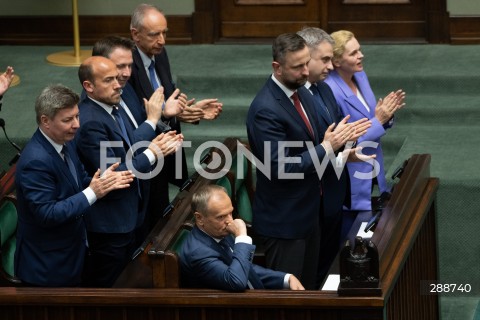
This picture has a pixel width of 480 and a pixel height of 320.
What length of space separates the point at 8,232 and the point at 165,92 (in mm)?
1182

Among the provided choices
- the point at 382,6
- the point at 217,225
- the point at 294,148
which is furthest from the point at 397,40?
the point at 217,225

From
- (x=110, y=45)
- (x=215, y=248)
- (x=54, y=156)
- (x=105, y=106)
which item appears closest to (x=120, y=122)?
(x=105, y=106)

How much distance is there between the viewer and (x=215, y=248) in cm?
549

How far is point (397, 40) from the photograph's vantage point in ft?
31.6

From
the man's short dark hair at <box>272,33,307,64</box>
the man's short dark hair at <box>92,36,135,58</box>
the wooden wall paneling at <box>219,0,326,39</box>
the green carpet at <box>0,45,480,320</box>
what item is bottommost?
the green carpet at <box>0,45,480,320</box>

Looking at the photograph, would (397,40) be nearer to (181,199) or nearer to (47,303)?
(181,199)

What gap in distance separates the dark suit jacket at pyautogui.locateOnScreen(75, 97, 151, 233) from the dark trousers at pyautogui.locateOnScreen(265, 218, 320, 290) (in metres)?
0.71

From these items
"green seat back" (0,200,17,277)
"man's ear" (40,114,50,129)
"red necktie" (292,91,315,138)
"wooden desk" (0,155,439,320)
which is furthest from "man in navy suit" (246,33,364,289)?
"green seat back" (0,200,17,277)

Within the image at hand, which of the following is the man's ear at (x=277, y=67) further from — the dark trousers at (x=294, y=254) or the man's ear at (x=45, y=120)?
the man's ear at (x=45, y=120)

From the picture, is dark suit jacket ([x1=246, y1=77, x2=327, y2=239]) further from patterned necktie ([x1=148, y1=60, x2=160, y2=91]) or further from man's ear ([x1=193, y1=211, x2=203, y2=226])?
patterned necktie ([x1=148, y1=60, x2=160, y2=91])

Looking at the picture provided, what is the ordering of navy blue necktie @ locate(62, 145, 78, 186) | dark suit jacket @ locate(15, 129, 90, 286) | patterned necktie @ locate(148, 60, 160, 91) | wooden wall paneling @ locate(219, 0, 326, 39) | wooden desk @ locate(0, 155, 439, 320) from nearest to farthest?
1. wooden desk @ locate(0, 155, 439, 320)
2. dark suit jacket @ locate(15, 129, 90, 286)
3. navy blue necktie @ locate(62, 145, 78, 186)
4. patterned necktie @ locate(148, 60, 160, 91)
5. wooden wall paneling @ locate(219, 0, 326, 39)

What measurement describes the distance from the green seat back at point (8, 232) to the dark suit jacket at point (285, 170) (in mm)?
1196

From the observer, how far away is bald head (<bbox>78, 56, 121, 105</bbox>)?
5.90m

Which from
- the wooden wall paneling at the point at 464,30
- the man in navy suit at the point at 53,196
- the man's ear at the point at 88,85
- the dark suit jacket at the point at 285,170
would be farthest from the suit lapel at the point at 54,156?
the wooden wall paneling at the point at 464,30
